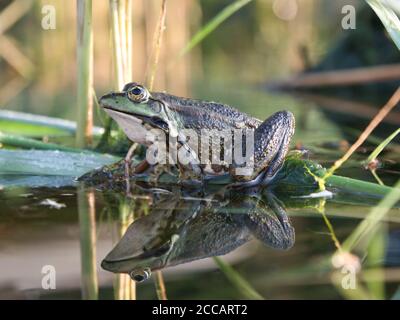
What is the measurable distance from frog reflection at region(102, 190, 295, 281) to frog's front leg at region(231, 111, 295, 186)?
0.13m

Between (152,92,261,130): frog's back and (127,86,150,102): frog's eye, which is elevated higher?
(127,86,150,102): frog's eye

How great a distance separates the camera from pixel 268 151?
4016 millimetres

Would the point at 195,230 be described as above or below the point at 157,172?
below

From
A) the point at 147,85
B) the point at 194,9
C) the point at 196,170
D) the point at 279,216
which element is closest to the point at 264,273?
the point at 279,216

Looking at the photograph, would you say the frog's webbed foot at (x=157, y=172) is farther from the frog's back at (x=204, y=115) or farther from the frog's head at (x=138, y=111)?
the frog's back at (x=204, y=115)

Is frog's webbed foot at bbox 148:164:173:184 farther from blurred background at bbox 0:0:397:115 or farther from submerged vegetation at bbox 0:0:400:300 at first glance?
blurred background at bbox 0:0:397:115

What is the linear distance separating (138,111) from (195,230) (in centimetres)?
101

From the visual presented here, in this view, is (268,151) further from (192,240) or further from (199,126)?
(192,240)

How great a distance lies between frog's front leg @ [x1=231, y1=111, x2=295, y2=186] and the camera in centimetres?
401

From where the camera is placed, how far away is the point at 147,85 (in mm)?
4430
